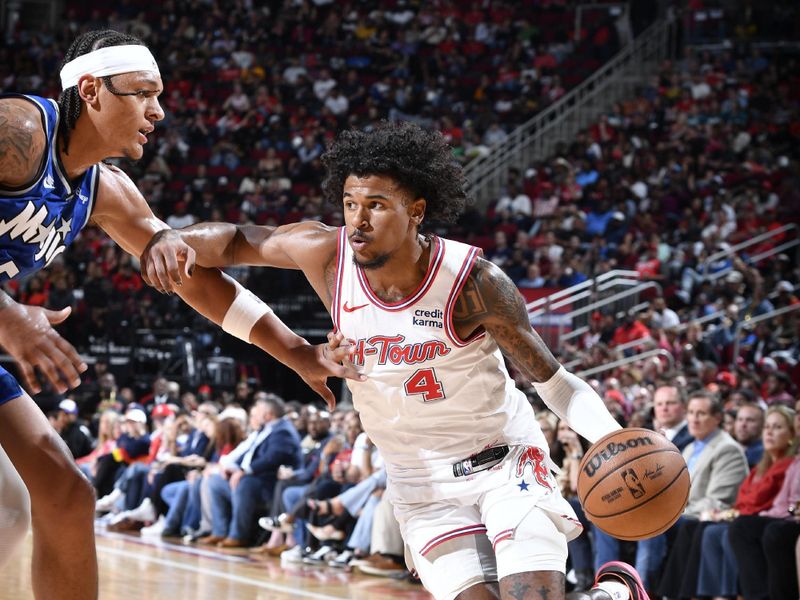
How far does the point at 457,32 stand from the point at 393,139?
18.0 meters

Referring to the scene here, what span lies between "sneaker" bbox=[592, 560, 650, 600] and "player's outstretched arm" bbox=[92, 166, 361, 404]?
145 centimetres

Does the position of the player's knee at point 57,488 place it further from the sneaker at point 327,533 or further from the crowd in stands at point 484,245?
the sneaker at point 327,533

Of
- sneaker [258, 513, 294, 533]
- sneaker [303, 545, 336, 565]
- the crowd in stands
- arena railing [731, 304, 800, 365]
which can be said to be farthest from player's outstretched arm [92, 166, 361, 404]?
arena railing [731, 304, 800, 365]

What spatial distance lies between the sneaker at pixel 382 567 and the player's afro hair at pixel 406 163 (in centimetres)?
497

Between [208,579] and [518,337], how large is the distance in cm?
526

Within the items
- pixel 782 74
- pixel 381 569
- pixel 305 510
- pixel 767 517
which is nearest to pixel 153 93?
pixel 767 517

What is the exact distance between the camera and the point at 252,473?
33.9 ft

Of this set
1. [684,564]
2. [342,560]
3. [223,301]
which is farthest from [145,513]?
[223,301]

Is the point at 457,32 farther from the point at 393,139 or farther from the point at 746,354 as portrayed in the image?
the point at 393,139

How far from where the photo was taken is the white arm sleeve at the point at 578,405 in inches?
155

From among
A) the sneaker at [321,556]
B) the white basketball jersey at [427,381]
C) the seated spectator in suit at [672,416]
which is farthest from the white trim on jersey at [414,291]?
the sneaker at [321,556]

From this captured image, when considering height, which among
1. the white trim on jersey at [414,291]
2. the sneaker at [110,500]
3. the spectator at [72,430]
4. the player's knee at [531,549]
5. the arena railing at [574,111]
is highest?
the arena railing at [574,111]

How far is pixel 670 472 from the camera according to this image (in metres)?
3.79

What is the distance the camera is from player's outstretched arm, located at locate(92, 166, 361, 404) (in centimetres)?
394
